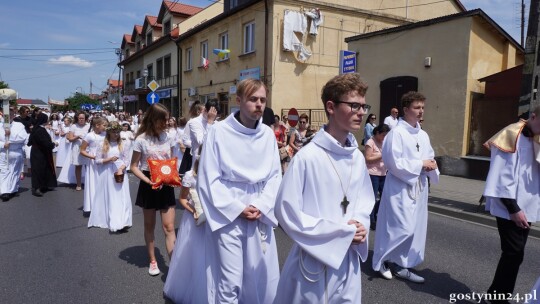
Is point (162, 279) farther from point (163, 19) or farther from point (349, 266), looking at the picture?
point (163, 19)

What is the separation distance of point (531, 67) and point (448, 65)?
5.05 metres

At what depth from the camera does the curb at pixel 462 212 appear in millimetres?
7061

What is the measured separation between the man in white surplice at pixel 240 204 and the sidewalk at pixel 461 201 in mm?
5363

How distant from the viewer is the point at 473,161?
11.7 metres

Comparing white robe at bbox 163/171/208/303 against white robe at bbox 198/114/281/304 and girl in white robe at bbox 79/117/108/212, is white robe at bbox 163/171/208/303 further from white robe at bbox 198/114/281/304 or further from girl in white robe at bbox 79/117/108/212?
girl in white robe at bbox 79/117/108/212

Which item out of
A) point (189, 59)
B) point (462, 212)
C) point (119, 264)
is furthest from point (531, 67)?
point (189, 59)

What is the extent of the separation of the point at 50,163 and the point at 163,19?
2749cm

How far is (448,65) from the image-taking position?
12.3 metres

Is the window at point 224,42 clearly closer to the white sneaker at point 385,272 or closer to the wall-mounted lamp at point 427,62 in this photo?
the wall-mounted lamp at point 427,62

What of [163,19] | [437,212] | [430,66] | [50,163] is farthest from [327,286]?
[163,19]

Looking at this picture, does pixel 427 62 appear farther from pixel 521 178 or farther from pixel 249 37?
pixel 521 178

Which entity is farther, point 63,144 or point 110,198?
point 63,144

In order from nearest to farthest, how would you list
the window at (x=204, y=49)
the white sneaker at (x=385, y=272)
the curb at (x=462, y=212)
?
the white sneaker at (x=385, y=272)
the curb at (x=462, y=212)
the window at (x=204, y=49)

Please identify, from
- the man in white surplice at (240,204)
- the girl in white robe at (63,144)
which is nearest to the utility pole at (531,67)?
the man in white surplice at (240,204)
